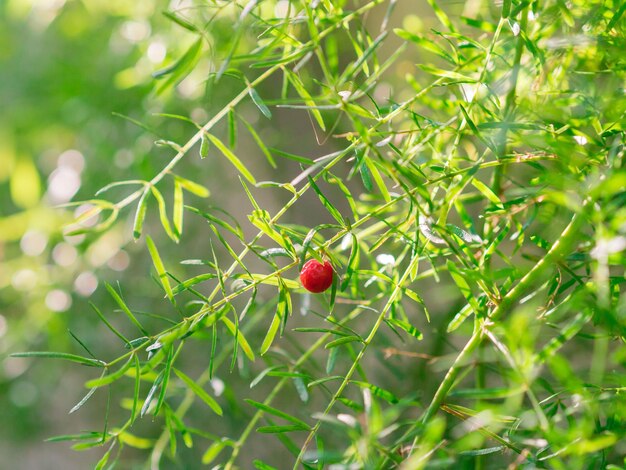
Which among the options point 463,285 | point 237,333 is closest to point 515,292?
point 463,285

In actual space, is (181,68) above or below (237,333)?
above

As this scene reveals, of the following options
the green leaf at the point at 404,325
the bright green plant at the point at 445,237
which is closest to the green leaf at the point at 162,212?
the bright green plant at the point at 445,237

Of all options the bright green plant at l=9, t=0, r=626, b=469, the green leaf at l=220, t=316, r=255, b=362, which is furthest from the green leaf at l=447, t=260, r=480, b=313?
the green leaf at l=220, t=316, r=255, b=362

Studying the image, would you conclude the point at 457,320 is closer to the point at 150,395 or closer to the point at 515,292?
the point at 515,292

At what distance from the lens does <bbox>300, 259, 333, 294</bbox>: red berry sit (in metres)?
0.38

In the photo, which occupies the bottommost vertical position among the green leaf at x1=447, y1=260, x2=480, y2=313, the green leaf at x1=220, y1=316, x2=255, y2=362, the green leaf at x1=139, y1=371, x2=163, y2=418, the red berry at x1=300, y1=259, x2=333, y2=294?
the green leaf at x1=139, y1=371, x2=163, y2=418

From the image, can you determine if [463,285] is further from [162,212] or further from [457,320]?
[162,212]

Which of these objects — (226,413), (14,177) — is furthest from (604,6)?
(14,177)

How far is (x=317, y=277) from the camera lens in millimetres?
382

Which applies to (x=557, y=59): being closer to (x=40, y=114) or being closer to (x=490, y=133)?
(x=490, y=133)

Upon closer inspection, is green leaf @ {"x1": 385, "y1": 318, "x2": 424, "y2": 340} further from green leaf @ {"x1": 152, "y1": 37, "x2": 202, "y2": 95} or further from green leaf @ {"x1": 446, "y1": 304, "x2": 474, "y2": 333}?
green leaf @ {"x1": 152, "y1": 37, "x2": 202, "y2": 95}

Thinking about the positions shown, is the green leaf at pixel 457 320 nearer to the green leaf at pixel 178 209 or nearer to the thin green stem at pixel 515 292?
the thin green stem at pixel 515 292

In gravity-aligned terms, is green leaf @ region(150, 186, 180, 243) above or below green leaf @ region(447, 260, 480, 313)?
below

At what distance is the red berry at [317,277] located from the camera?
15.0 inches
